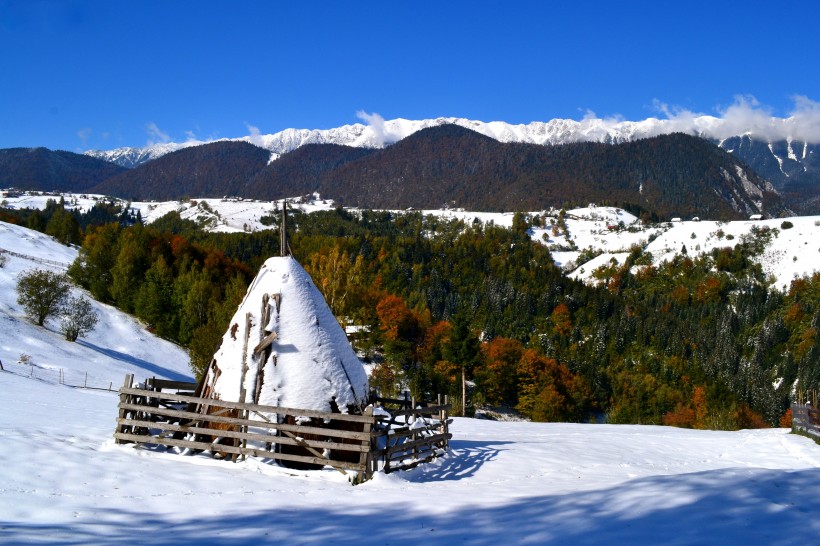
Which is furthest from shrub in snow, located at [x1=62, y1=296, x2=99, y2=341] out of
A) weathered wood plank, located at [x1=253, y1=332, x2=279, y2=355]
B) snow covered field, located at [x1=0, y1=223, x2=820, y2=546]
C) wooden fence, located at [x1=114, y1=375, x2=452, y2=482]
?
weathered wood plank, located at [x1=253, y1=332, x2=279, y2=355]

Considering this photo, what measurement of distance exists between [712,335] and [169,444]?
Result: 147818 millimetres

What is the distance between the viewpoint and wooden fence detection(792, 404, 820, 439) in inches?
1039

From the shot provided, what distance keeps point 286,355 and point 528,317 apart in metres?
125

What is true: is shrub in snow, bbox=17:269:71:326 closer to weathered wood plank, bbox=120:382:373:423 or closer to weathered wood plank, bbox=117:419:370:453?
weathered wood plank, bbox=120:382:373:423

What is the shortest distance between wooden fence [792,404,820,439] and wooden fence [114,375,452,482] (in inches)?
820

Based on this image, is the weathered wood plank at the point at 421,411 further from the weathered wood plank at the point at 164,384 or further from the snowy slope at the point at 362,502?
the weathered wood plank at the point at 164,384

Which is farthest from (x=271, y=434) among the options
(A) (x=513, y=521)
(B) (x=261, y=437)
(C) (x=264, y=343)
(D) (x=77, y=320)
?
(D) (x=77, y=320)

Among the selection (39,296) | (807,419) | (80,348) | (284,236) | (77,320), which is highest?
(284,236)

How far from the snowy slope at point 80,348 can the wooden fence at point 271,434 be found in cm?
2352

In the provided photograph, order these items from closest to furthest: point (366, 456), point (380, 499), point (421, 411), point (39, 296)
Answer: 1. point (380, 499)
2. point (366, 456)
3. point (421, 411)
4. point (39, 296)

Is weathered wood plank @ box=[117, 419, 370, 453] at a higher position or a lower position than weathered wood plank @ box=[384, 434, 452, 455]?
higher

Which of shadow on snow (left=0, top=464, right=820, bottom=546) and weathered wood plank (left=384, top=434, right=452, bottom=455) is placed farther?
weathered wood plank (left=384, top=434, right=452, bottom=455)

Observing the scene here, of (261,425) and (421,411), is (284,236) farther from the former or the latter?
(421,411)

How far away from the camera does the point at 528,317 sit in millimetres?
135500
